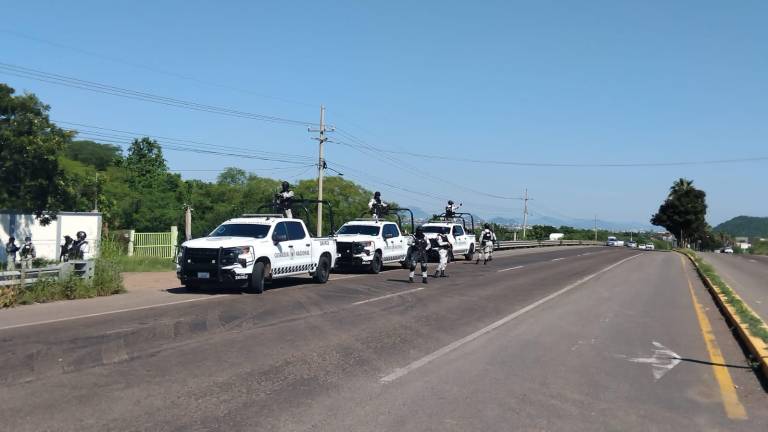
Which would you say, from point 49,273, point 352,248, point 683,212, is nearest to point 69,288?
point 49,273

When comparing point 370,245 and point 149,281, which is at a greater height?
point 370,245

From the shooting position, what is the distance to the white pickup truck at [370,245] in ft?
78.8

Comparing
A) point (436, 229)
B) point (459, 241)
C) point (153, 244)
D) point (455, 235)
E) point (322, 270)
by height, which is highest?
point (436, 229)

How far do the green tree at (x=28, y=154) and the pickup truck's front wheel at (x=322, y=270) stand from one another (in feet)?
35.3

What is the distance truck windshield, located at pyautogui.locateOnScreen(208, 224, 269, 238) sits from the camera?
1792cm

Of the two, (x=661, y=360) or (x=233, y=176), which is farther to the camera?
(x=233, y=176)

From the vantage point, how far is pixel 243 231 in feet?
59.3

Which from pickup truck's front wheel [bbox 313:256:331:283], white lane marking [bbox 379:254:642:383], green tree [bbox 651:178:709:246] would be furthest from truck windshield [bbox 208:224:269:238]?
green tree [bbox 651:178:709:246]

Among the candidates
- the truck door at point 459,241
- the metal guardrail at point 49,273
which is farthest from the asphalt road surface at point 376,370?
the truck door at point 459,241

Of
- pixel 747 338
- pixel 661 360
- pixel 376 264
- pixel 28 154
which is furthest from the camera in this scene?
pixel 376 264

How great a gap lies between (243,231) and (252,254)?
1483 millimetres

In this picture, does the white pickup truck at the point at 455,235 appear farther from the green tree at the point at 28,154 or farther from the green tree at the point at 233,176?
the green tree at the point at 233,176

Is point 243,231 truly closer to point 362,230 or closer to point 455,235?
point 362,230

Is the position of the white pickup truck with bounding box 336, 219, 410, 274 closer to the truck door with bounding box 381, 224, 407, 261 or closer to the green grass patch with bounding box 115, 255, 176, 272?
the truck door with bounding box 381, 224, 407, 261
